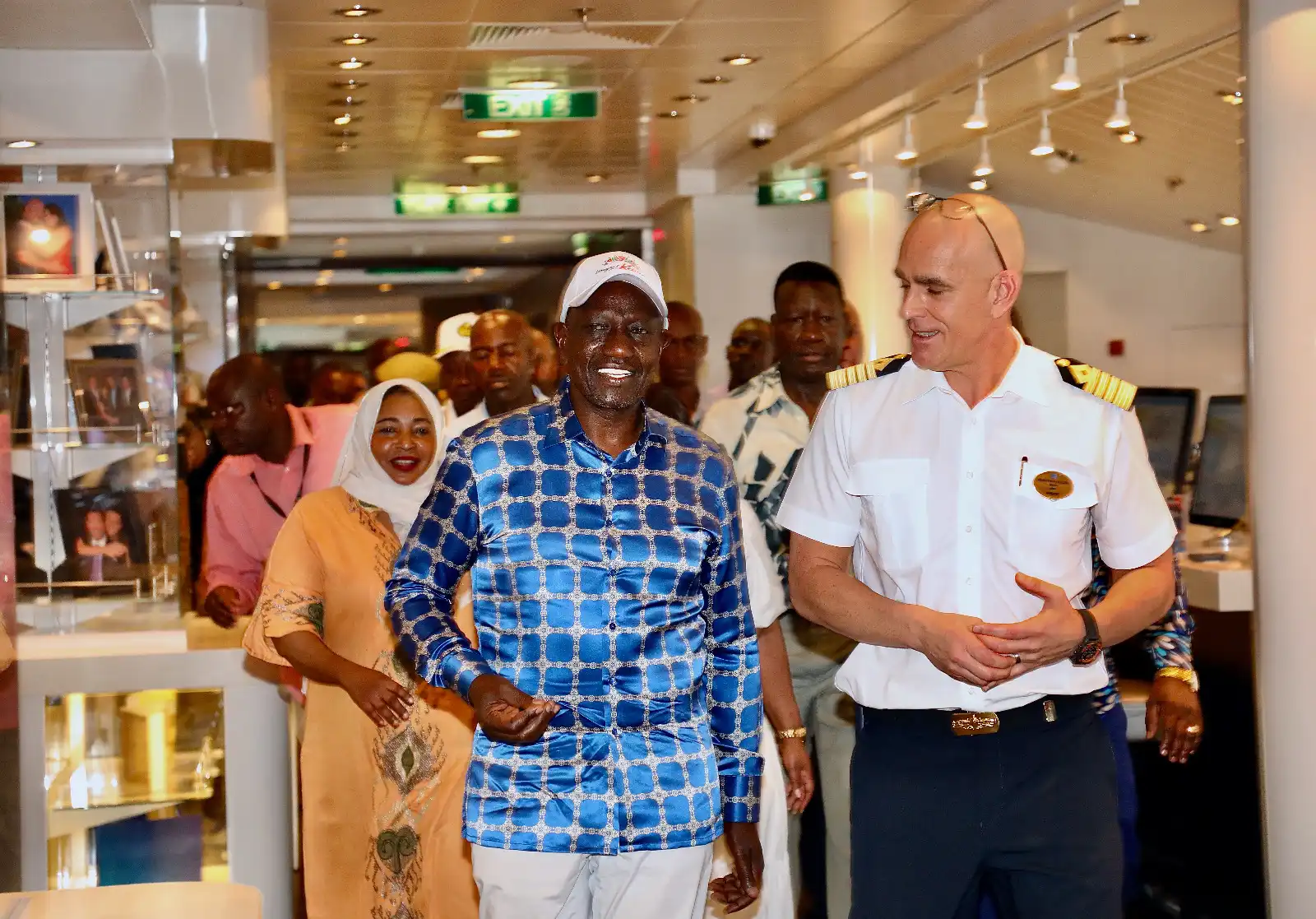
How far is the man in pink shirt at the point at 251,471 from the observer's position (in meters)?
5.90

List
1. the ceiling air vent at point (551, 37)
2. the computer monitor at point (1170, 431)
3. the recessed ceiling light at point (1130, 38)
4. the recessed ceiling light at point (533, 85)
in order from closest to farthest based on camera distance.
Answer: the recessed ceiling light at point (1130, 38)
the computer monitor at point (1170, 431)
the ceiling air vent at point (551, 37)
the recessed ceiling light at point (533, 85)

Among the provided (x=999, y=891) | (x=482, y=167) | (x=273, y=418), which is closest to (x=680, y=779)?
(x=999, y=891)

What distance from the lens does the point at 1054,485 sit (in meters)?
3.02

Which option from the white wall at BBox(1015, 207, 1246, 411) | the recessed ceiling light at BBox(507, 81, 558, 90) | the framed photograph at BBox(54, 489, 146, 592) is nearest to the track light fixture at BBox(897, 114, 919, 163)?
the recessed ceiling light at BBox(507, 81, 558, 90)

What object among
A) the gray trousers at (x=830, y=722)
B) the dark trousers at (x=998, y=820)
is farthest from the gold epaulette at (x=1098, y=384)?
the gray trousers at (x=830, y=722)

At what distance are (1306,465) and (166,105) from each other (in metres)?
4.70

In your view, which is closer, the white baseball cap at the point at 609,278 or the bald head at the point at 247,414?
the white baseball cap at the point at 609,278

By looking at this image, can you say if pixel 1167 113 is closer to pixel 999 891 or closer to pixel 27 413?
pixel 27 413

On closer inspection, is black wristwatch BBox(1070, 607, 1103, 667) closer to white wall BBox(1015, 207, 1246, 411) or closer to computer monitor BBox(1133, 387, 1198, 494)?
computer monitor BBox(1133, 387, 1198, 494)

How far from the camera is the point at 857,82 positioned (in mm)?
9945

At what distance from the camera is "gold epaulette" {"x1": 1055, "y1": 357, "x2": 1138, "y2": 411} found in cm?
308

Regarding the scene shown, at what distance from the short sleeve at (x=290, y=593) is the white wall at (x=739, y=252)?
985 cm

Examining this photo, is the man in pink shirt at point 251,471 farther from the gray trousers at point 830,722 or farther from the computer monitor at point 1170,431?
the computer monitor at point 1170,431

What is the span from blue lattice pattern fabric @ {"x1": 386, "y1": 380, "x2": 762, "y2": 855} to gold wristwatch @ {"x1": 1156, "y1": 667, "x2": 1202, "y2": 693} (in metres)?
0.91
